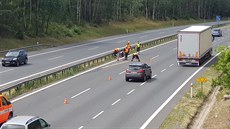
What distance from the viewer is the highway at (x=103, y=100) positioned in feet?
83.1

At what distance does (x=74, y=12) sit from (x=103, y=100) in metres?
67.2

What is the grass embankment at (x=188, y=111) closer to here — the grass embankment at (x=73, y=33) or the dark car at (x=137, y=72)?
the dark car at (x=137, y=72)

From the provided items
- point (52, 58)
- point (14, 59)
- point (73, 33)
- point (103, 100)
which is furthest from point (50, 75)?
point (73, 33)

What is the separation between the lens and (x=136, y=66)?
3941cm

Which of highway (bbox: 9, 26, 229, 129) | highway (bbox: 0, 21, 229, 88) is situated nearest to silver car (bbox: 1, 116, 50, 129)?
highway (bbox: 9, 26, 229, 129)

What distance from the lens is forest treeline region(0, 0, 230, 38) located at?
68500 mm

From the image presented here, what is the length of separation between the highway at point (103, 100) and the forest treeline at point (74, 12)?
26.7 m

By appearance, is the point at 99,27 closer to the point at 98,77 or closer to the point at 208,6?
the point at 98,77

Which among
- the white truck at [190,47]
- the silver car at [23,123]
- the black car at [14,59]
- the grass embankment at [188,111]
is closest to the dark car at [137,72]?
the grass embankment at [188,111]

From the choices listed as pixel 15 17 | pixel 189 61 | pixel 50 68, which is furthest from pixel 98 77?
pixel 15 17

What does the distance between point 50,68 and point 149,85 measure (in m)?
11.7

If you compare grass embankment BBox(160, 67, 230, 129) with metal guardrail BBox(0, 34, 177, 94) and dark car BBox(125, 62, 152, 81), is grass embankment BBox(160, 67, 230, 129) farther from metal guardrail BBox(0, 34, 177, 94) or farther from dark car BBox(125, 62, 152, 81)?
metal guardrail BBox(0, 34, 177, 94)

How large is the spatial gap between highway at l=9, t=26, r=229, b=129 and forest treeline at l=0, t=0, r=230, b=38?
87.8ft

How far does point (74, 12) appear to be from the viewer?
9656 cm
